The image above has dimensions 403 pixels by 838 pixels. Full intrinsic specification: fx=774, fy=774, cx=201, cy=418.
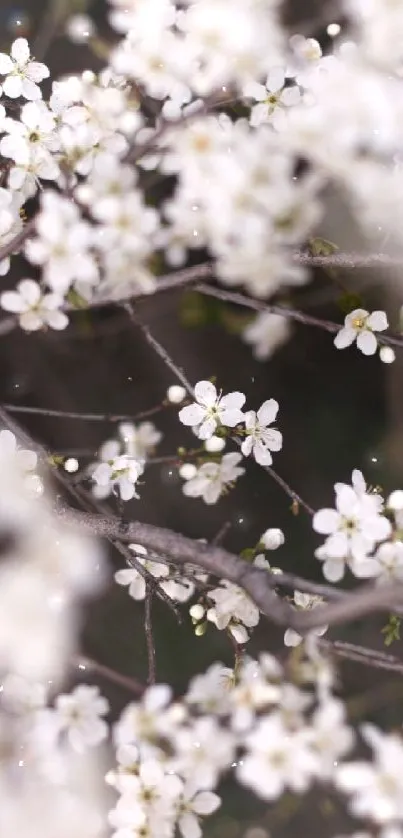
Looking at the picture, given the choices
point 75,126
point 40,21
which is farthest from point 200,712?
point 40,21

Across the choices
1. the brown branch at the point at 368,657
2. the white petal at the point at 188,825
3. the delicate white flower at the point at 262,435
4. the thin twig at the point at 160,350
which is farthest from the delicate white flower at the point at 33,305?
the white petal at the point at 188,825

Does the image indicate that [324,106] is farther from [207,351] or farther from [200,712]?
[207,351]

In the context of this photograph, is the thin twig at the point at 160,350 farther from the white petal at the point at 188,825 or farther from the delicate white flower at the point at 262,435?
the white petal at the point at 188,825

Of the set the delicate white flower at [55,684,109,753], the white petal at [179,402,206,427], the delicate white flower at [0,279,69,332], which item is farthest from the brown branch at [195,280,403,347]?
the delicate white flower at [55,684,109,753]

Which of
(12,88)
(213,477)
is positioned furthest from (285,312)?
(12,88)

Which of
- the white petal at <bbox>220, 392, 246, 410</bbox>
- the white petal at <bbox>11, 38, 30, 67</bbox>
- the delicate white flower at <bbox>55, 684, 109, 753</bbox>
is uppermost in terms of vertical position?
the white petal at <bbox>11, 38, 30, 67</bbox>

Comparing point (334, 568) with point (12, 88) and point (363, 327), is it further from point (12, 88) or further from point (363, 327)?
point (12, 88)

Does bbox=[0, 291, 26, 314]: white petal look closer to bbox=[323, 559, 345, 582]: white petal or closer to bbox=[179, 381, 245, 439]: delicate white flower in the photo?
bbox=[179, 381, 245, 439]: delicate white flower
